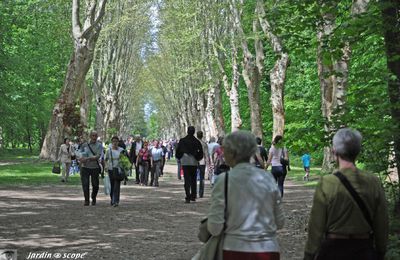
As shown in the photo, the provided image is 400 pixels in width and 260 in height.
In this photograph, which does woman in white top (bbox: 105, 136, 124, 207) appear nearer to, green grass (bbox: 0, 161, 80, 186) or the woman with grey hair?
green grass (bbox: 0, 161, 80, 186)

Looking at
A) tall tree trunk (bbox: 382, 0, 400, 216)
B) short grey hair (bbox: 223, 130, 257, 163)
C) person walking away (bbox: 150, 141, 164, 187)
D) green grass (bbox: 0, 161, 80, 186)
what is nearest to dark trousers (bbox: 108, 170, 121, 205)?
person walking away (bbox: 150, 141, 164, 187)

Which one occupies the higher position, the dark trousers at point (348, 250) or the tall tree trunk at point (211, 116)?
the tall tree trunk at point (211, 116)

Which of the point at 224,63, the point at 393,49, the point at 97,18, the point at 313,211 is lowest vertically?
the point at 313,211

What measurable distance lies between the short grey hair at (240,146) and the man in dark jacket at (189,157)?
1155 cm

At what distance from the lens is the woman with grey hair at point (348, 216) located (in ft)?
14.2

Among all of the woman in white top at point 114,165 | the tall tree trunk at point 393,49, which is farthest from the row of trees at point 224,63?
the woman in white top at point 114,165

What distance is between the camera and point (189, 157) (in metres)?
16.2

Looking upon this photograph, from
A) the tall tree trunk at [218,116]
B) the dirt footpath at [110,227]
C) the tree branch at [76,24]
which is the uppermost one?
the tree branch at [76,24]

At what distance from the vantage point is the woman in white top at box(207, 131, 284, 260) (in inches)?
169

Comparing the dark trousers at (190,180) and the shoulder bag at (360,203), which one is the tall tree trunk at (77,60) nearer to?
the dark trousers at (190,180)

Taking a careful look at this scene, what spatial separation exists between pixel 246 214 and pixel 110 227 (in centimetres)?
776

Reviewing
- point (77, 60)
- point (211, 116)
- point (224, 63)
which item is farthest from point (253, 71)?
point (211, 116)

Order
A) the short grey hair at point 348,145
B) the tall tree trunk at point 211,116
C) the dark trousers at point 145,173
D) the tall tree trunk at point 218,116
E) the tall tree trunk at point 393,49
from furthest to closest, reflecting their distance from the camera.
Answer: the tall tree trunk at point 211,116
the tall tree trunk at point 218,116
the dark trousers at point 145,173
the tall tree trunk at point 393,49
the short grey hair at point 348,145

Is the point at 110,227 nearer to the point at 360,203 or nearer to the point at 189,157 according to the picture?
the point at 189,157
